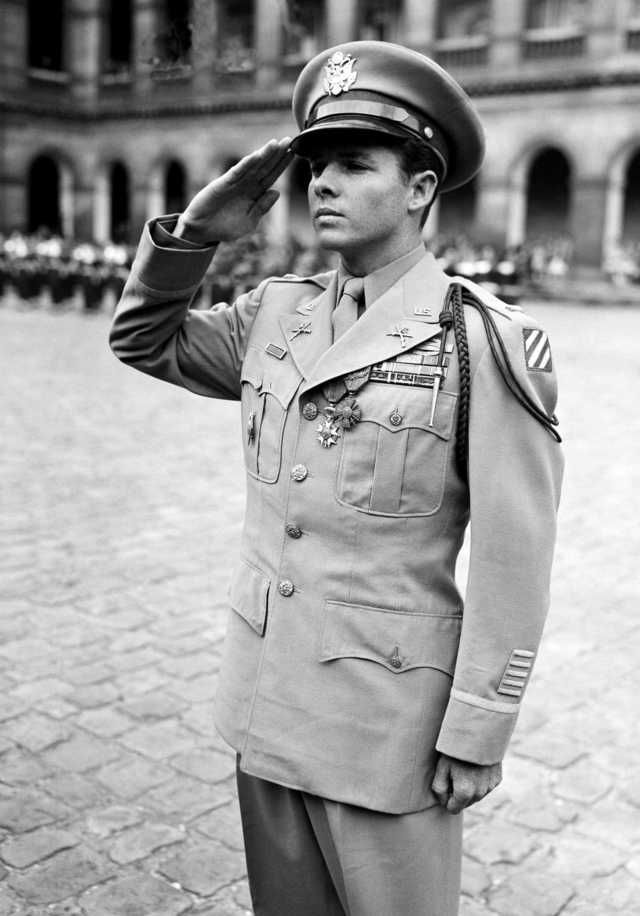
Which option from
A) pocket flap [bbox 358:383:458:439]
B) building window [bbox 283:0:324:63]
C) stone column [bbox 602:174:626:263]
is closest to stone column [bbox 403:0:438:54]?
building window [bbox 283:0:324:63]

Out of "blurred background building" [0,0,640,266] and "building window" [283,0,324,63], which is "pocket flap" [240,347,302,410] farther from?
"building window" [283,0,324,63]

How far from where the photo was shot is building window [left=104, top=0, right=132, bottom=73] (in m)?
29.7

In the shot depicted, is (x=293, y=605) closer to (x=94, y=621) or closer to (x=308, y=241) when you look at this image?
(x=94, y=621)

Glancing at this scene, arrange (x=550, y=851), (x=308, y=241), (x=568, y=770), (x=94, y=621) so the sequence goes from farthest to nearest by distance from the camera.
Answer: (x=308, y=241)
(x=94, y=621)
(x=568, y=770)
(x=550, y=851)

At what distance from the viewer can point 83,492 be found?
7.33 m

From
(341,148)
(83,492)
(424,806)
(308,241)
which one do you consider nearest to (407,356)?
(341,148)

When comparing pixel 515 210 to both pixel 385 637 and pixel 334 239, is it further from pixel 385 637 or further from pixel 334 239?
pixel 385 637

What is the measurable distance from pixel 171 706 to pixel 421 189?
104 inches

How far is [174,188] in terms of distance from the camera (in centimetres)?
3638

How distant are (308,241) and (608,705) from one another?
30.3 metres

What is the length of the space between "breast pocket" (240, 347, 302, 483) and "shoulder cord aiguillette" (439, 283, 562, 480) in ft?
1.03

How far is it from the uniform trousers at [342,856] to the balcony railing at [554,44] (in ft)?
91.3

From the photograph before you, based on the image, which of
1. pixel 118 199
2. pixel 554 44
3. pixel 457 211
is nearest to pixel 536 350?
pixel 554 44

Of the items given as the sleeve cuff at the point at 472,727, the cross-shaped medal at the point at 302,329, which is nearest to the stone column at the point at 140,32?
the cross-shaped medal at the point at 302,329
